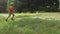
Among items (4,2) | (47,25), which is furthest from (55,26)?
(4,2)

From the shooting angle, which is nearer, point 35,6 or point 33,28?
point 33,28

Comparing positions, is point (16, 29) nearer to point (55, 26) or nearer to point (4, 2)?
point (55, 26)

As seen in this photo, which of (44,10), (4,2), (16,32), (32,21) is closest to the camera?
(16,32)

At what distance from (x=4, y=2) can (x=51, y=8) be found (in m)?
7.06

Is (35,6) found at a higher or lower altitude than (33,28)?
lower

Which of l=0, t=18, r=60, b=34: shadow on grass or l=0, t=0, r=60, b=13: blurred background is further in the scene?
l=0, t=0, r=60, b=13: blurred background

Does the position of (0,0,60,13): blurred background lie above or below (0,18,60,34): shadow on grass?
below

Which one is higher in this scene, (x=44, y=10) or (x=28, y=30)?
(x=28, y=30)

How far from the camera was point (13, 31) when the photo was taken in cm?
1434

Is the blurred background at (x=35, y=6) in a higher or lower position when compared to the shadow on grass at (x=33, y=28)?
lower

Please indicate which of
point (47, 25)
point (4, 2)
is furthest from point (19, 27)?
point (4, 2)

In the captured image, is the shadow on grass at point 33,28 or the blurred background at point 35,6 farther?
the blurred background at point 35,6

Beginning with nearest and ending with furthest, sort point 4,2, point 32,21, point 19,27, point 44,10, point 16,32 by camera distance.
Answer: point 16,32
point 19,27
point 32,21
point 44,10
point 4,2

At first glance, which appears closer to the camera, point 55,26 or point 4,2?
point 55,26
